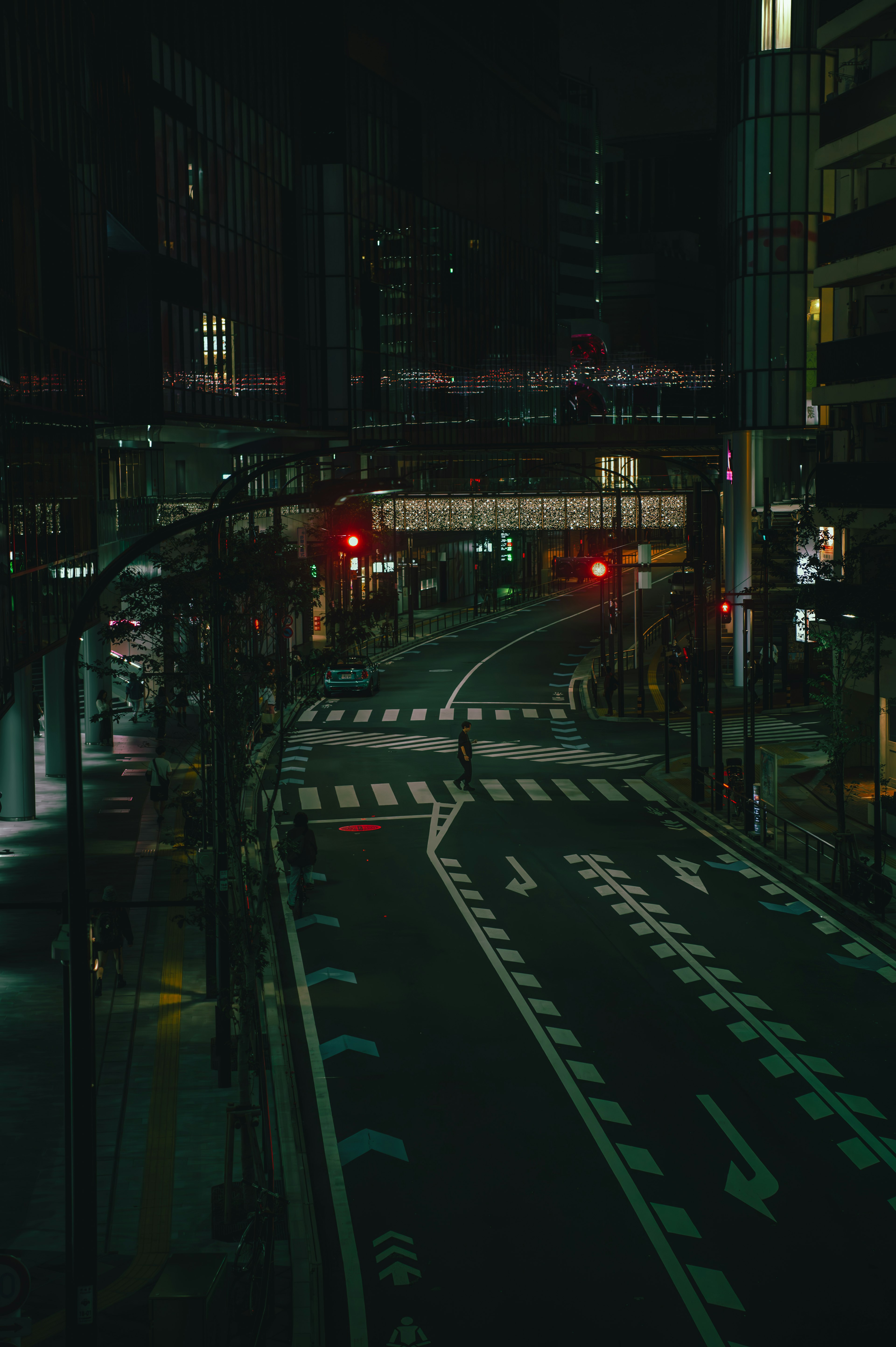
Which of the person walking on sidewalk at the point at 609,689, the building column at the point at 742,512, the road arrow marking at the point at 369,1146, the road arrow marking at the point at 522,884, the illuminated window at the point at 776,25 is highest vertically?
the illuminated window at the point at 776,25

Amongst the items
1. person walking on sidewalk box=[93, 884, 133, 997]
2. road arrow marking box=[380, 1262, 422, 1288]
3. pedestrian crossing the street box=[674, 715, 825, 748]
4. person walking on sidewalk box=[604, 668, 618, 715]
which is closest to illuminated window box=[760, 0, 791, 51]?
person walking on sidewalk box=[604, 668, 618, 715]

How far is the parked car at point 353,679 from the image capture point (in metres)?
59.9

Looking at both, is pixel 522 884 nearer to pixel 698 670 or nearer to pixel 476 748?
pixel 476 748

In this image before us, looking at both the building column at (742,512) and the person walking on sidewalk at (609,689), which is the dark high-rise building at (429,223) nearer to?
the building column at (742,512)

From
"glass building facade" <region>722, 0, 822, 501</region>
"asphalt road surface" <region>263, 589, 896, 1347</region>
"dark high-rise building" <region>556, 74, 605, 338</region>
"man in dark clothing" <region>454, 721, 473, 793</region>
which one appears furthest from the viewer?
"dark high-rise building" <region>556, 74, 605, 338</region>

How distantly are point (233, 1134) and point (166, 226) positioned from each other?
48.0 metres

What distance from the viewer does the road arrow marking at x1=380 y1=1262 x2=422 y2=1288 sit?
13.5m

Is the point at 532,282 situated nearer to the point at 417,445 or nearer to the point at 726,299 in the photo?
the point at 726,299

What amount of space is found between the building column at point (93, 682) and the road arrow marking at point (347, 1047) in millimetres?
26062

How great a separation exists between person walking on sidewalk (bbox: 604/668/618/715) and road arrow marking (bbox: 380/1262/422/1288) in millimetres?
41519

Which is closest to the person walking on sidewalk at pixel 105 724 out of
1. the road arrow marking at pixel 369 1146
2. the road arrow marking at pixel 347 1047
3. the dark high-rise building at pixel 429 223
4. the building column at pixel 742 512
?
the road arrow marking at pixel 347 1047

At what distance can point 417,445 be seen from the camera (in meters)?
31.7

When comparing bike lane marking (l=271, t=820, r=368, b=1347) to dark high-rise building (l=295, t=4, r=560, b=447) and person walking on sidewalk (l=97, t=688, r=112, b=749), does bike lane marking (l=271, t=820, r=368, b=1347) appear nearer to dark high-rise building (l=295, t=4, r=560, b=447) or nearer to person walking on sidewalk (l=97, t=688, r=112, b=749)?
person walking on sidewalk (l=97, t=688, r=112, b=749)

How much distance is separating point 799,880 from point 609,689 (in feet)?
86.2
